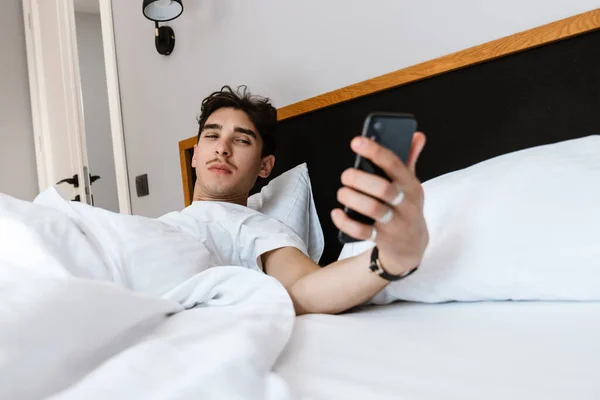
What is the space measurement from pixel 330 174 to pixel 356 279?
682 millimetres

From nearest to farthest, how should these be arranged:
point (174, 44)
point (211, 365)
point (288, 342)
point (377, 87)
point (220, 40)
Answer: point (211, 365), point (288, 342), point (377, 87), point (220, 40), point (174, 44)

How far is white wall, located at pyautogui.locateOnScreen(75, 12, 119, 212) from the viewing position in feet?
9.00

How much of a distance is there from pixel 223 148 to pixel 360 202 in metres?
0.92

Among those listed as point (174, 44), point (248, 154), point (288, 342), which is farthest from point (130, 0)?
point (288, 342)

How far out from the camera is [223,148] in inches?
55.6

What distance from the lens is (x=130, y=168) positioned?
2473mm

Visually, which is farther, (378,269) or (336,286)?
(336,286)

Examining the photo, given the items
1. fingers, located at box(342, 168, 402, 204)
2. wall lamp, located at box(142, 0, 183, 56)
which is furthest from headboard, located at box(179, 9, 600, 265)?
wall lamp, located at box(142, 0, 183, 56)

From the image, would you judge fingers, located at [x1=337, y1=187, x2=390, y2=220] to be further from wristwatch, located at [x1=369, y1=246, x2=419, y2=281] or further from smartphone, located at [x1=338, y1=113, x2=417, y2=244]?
wristwatch, located at [x1=369, y1=246, x2=419, y2=281]

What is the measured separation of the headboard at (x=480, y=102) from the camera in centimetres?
105

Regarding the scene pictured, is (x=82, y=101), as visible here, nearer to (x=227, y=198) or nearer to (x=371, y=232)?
(x=227, y=198)

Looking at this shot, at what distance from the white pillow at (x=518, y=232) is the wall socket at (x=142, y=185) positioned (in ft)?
5.52

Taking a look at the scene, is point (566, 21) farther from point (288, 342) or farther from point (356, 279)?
point (288, 342)

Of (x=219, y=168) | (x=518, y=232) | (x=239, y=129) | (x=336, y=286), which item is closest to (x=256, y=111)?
(x=239, y=129)
